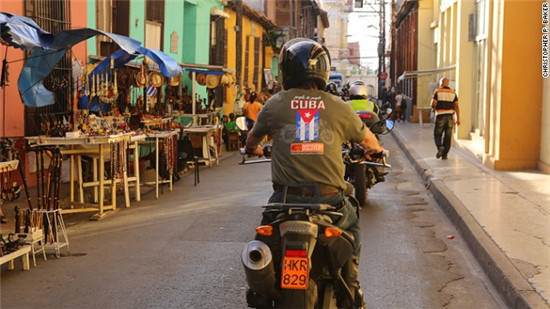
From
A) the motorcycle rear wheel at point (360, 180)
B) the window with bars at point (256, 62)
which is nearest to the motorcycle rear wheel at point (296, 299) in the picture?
the motorcycle rear wheel at point (360, 180)

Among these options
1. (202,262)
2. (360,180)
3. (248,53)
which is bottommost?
(202,262)

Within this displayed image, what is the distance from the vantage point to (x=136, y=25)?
19.4 metres

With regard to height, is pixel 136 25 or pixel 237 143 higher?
pixel 136 25

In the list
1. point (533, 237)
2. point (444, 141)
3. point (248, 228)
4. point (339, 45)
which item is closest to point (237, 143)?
point (444, 141)

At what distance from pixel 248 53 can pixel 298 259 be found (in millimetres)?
31300

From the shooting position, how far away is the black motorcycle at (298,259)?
4.51 m

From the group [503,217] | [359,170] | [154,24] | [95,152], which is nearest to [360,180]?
[359,170]

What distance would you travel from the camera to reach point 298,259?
14.7 feet

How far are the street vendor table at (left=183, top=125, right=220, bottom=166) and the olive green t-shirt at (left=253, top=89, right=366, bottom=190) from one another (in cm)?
1214

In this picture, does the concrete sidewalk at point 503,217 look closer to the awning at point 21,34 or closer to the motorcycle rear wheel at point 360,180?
the motorcycle rear wheel at point 360,180

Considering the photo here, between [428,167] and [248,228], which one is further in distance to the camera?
[428,167]

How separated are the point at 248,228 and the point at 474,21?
1341 centimetres

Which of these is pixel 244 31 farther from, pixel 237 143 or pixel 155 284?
pixel 155 284

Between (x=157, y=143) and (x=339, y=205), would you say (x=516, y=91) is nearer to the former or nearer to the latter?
(x=157, y=143)
